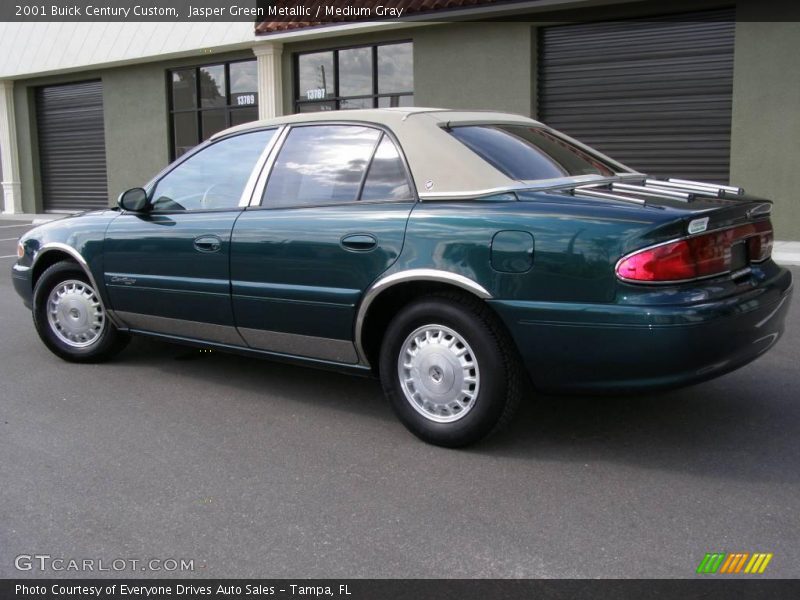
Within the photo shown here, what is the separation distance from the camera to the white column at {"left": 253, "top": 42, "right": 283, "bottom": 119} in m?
17.5

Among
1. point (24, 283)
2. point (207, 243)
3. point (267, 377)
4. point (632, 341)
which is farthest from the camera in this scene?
point (24, 283)

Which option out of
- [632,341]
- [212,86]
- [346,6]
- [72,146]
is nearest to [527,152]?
[632,341]

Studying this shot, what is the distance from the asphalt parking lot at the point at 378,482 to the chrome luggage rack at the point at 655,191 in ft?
3.87

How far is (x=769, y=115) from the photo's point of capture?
12.3 meters

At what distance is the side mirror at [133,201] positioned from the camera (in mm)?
5418

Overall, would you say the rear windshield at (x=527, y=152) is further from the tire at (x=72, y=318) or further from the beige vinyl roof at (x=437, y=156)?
the tire at (x=72, y=318)

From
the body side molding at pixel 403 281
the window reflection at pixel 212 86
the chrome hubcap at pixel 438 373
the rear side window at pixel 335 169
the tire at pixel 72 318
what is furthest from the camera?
the window reflection at pixel 212 86

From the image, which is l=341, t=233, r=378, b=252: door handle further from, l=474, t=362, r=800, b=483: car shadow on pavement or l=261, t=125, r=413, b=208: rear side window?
l=474, t=362, r=800, b=483: car shadow on pavement

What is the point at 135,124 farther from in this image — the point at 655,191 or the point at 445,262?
the point at 655,191

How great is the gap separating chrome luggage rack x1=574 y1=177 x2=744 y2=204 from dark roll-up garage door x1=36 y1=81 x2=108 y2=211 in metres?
18.8

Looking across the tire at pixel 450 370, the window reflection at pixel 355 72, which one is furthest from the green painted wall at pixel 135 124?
the tire at pixel 450 370

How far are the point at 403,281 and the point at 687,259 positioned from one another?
1.31 m

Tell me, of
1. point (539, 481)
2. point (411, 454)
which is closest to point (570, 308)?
point (539, 481)
